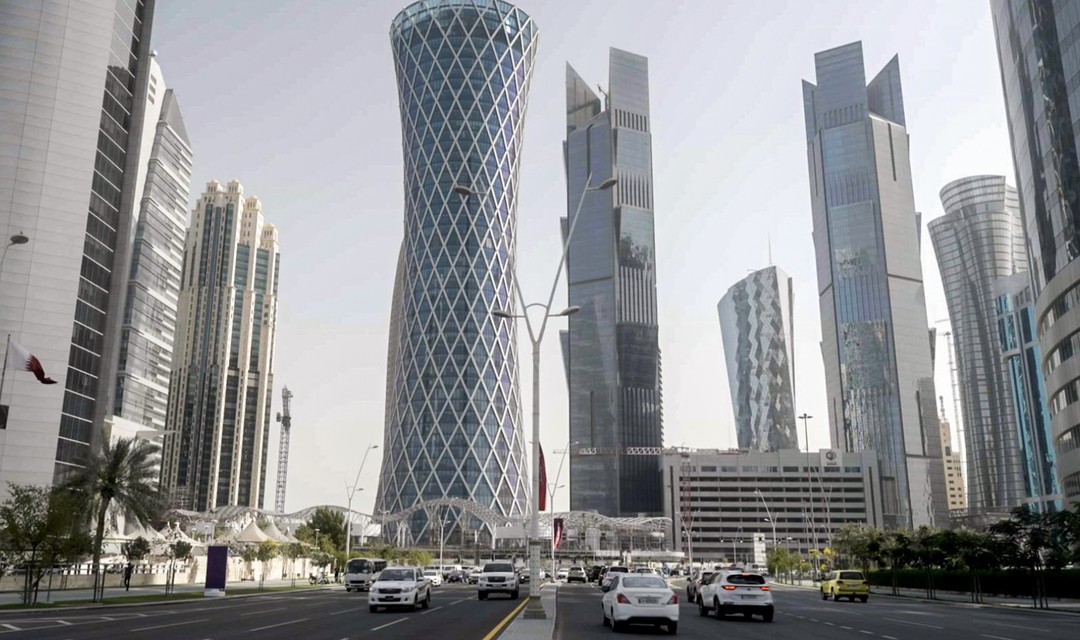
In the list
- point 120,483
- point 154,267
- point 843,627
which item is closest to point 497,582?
point 843,627

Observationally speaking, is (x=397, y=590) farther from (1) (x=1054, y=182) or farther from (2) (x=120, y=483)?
(1) (x=1054, y=182)

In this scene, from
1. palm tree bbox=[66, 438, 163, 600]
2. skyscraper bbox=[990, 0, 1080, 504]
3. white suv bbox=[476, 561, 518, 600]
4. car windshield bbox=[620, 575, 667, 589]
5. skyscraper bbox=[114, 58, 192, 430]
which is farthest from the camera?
skyscraper bbox=[114, 58, 192, 430]

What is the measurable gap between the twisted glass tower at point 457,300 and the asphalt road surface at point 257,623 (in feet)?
442

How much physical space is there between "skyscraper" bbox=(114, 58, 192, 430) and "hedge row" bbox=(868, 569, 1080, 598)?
350 ft

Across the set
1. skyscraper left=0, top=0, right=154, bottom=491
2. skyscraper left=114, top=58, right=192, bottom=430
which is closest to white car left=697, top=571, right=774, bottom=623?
skyscraper left=0, top=0, right=154, bottom=491

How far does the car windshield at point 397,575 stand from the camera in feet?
115

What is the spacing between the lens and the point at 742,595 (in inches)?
1249

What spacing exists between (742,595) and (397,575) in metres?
13.1

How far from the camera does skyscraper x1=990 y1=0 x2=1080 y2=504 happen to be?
7694 centimetres

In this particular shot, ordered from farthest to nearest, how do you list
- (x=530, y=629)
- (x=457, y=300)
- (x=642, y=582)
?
(x=457, y=300), (x=642, y=582), (x=530, y=629)

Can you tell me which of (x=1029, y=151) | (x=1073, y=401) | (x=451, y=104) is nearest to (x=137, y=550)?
(x=1073, y=401)

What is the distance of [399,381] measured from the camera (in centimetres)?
17750

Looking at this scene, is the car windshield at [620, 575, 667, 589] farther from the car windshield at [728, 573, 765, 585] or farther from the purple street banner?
the purple street banner

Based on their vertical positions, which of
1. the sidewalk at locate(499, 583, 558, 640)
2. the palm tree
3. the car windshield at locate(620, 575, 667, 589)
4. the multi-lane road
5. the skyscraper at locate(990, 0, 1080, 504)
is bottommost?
the multi-lane road
